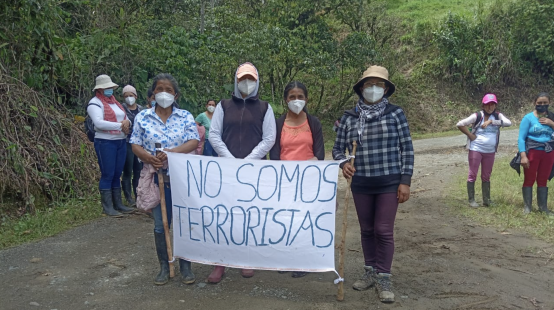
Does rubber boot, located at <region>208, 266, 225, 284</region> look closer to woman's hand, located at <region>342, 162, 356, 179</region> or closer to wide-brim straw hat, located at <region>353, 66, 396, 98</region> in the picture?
woman's hand, located at <region>342, 162, 356, 179</region>

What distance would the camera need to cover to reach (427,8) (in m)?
27.2

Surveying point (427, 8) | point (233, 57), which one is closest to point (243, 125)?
point (233, 57)

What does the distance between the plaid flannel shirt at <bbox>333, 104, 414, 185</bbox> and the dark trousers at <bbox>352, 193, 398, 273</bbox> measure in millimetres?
220

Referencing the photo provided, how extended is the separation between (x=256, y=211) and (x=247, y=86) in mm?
1157

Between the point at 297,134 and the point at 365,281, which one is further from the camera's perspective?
the point at 297,134

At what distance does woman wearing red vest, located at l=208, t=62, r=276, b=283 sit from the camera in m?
4.58

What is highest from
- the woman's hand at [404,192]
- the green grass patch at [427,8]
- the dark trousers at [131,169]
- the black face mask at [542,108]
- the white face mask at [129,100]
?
the green grass patch at [427,8]

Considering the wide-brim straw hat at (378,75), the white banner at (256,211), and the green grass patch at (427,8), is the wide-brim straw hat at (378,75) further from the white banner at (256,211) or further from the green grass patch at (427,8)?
the green grass patch at (427,8)

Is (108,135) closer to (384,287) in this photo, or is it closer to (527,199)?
(384,287)

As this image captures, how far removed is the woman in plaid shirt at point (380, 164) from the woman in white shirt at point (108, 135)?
3559 millimetres

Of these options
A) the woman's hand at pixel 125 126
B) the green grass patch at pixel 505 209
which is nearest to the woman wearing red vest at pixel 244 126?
the woman's hand at pixel 125 126

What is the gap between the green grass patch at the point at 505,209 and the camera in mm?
6434

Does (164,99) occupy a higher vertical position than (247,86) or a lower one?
lower

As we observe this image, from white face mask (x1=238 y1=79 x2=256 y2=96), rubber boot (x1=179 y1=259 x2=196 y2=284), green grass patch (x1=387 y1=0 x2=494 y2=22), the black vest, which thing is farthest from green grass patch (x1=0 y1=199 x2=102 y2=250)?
green grass patch (x1=387 y1=0 x2=494 y2=22)
